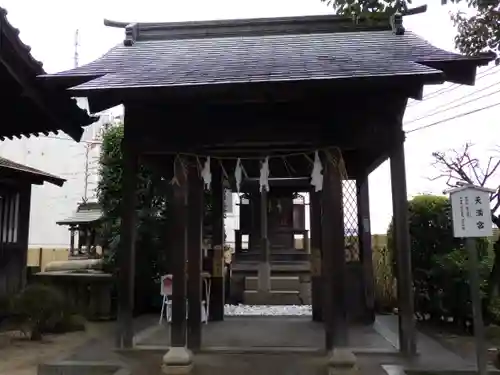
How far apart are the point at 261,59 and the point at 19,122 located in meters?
4.05

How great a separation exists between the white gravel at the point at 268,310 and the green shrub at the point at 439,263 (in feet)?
8.94

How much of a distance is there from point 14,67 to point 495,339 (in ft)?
26.1

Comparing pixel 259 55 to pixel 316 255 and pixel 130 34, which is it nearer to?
pixel 130 34

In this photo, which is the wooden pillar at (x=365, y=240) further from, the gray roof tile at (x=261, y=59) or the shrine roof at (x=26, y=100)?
the shrine roof at (x=26, y=100)

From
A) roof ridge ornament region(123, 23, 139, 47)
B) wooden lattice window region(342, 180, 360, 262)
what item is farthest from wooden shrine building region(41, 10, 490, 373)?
wooden lattice window region(342, 180, 360, 262)

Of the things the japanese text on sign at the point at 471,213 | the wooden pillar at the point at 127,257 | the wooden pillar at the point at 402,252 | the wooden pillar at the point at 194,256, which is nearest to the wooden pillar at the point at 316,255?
the wooden pillar at the point at 402,252

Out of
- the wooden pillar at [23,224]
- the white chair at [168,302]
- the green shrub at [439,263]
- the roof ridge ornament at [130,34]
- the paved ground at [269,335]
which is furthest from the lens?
the wooden pillar at [23,224]

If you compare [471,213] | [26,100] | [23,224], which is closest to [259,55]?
[26,100]

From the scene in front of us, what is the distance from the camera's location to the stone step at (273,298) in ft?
44.7

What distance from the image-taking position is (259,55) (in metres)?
7.39

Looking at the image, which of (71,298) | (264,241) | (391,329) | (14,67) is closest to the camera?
(14,67)

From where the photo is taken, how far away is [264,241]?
1382cm

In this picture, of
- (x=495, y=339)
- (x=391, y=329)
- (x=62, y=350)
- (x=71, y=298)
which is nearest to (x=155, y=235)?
(x=71, y=298)

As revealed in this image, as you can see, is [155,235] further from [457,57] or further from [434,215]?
[457,57]
